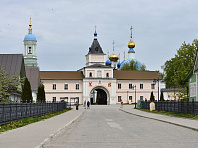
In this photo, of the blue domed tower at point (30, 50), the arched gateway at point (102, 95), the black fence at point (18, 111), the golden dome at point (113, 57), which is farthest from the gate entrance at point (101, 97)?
the black fence at point (18, 111)

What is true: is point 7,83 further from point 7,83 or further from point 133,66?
point 133,66

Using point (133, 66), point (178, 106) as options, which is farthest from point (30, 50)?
point (178, 106)

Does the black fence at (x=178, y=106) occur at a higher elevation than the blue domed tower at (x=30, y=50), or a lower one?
lower

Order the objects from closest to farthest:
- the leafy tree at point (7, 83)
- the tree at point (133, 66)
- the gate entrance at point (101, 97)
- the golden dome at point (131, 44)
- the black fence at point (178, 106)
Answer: the black fence at point (178, 106) → the leafy tree at point (7, 83) → the gate entrance at point (101, 97) → the tree at point (133, 66) → the golden dome at point (131, 44)

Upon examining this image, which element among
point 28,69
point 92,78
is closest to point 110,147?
point 28,69

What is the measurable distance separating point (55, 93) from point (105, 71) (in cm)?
1521

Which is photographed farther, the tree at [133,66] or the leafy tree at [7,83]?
the tree at [133,66]

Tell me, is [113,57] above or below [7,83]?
above

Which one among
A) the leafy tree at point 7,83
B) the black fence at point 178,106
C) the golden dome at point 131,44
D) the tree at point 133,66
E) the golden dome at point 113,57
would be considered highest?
the golden dome at point 131,44

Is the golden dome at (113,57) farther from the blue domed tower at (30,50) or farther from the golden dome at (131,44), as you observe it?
the blue domed tower at (30,50)

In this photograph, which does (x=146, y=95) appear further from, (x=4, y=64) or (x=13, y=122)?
(x=13, y=122)

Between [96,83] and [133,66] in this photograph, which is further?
[133,66]

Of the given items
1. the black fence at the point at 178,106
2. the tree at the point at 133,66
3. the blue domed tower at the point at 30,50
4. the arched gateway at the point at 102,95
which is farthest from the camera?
the tree at the point at 133,66

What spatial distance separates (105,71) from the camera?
9988 centimetres
